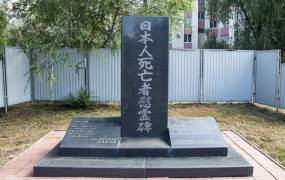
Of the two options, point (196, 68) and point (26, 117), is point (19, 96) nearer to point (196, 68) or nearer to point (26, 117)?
point (26, 117)

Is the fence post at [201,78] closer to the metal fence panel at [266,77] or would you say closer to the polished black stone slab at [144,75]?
the metal fence panel at [266,77]

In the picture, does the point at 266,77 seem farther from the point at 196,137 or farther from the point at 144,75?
the point at 144,75

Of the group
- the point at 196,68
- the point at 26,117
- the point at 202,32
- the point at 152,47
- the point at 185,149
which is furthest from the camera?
the point at 202,32

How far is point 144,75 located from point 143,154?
1.13 meters

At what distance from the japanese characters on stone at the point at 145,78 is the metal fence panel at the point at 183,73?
19.0ft

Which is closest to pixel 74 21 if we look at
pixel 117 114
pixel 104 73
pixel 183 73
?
pixel 104 73

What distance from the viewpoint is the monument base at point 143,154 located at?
4809 mm

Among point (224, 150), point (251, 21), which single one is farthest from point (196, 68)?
point (251, 21)

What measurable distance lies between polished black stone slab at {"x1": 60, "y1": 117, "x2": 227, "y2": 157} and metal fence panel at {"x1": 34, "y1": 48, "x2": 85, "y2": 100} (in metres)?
5.45

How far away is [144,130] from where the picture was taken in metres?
5.68

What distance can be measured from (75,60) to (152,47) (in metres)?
5.95

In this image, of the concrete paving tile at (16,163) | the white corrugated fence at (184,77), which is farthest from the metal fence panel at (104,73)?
the concrete paving tile at (16,163)

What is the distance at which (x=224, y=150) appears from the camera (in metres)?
5.27

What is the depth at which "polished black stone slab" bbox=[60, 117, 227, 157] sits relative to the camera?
17.3 feet
